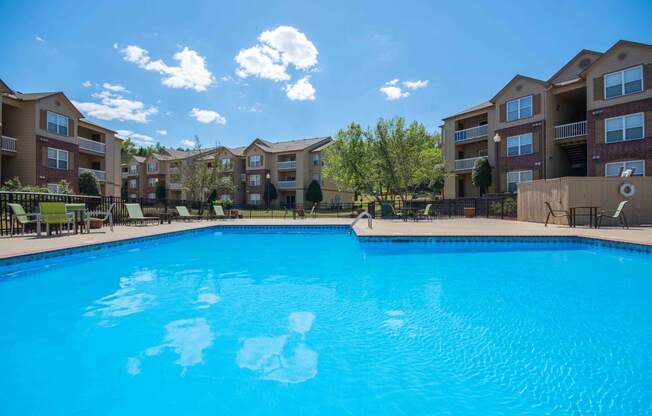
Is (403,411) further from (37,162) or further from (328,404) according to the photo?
→ (37,162)

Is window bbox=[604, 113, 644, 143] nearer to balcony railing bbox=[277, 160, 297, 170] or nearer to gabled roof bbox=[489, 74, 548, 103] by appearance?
gabled roof bbox=[489, 74, 548, 103]

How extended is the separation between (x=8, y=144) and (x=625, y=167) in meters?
36.4

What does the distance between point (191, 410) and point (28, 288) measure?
495cm

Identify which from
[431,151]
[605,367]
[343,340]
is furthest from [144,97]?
[605,367]

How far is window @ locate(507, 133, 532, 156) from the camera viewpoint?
76.3 ft

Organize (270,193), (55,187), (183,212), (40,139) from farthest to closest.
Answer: (270,193) < (55,187) < (40,139) < (183,212)

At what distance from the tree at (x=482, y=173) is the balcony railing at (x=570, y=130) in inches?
179

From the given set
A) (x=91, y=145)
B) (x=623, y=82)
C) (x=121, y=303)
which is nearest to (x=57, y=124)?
(x=91, y=145)

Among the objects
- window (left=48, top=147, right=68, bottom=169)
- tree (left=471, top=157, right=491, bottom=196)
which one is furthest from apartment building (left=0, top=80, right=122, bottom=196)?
tree (left=471, top=157, right=491, bottom=196)

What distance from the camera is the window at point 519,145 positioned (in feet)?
76.3

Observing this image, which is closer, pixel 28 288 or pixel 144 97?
pixel 28 288

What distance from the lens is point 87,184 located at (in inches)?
1003

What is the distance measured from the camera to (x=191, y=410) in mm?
2318

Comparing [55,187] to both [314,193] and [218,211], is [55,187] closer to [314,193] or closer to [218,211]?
[218,211]
